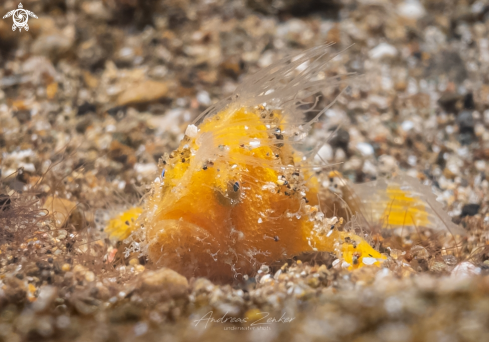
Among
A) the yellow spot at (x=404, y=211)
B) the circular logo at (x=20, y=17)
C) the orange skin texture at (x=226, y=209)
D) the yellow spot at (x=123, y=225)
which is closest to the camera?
the orange skin texture at (x=226, y=209)

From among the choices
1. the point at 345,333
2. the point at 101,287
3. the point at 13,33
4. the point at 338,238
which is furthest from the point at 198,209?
the point at 13,33

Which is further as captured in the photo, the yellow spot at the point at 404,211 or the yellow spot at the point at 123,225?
the yellow spot at the point at 404,211

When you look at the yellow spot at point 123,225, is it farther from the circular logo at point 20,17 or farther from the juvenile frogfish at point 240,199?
the circular logo at point 20,17

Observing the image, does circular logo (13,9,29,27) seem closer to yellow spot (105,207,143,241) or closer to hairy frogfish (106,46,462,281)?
yellow spot (105,207,143,241)

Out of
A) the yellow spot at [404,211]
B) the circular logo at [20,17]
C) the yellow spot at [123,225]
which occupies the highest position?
the circular logo at [20,17]

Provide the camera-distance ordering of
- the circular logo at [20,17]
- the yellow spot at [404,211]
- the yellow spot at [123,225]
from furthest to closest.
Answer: the circular logo at [20,17] → the yellow spot at [404,211] → the yellow spot at [123,225]

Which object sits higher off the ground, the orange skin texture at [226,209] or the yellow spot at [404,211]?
the orange skin texture at [226,209]

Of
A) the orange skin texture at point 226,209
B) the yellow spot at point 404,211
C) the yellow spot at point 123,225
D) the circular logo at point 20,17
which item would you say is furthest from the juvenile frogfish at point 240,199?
the circular logo at point 20,17

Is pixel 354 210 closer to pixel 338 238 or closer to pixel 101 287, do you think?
pixel 338 238
